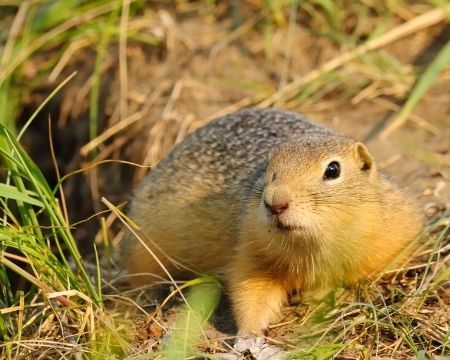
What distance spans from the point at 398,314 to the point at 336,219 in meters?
0.65

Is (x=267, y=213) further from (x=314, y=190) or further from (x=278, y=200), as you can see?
(x=314, y=190)

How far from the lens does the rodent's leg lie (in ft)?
14.7

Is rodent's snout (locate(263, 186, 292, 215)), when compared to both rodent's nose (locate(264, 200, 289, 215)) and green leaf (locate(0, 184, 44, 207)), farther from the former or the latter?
green leaf (locate(0, 184, 44, 207))

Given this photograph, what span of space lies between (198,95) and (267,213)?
3841 mm

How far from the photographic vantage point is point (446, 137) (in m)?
6.65

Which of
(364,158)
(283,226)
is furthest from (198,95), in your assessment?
(283,226)

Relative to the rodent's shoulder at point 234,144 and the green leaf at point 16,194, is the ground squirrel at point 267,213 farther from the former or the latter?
the green leaf at point 16,194

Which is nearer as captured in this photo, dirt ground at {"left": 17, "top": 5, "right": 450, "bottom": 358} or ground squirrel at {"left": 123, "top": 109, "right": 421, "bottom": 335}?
ground squirrel at {"left": 123, "top": 109, "right": 421, "bottom": 335}

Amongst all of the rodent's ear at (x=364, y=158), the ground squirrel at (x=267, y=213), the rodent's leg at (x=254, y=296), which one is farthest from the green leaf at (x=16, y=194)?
the rodent's ear at (x=364, y=158)

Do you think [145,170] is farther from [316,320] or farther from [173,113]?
[316,320]

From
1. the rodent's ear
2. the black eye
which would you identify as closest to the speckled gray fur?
the rodent's ear

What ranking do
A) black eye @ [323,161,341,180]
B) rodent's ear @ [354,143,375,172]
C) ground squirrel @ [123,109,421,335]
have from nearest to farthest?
ground squirrel @ [123,109,421,335] < black eye @ [323,161,341,180] < rodent's ear @ [354,143,375,172]

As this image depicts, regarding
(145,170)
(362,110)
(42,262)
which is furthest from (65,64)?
(42,262)

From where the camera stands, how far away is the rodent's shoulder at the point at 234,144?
5.12 m
